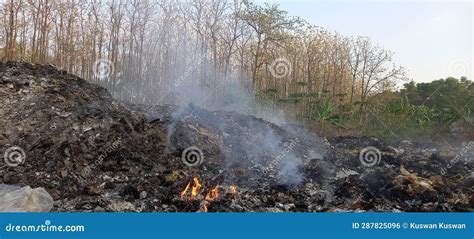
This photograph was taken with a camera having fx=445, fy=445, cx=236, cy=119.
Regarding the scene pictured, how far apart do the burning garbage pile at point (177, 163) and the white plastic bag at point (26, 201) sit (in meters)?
0.40

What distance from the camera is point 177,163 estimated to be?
10.0 metres

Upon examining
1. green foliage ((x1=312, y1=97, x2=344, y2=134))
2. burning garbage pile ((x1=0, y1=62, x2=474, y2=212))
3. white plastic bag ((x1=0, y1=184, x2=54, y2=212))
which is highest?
green foliage ((x1=312, y1=97, x2=344, y2=134))

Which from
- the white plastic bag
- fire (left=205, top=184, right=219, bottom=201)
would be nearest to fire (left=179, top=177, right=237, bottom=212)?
fire (left=205, top=184, right=219, bottom=201)

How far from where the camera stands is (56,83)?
1152cm

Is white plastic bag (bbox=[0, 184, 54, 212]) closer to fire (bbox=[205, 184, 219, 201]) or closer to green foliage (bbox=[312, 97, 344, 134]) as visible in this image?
fire (bbox=[205, 184, 219, 201])

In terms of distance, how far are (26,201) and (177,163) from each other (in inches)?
151

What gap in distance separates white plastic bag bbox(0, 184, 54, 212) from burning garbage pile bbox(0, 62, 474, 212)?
1.32 feet

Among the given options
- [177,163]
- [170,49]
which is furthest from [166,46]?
[177,163]

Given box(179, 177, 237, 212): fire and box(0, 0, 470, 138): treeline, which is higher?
box(0, 0, 470, 138): treeline

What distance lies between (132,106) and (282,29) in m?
11.9

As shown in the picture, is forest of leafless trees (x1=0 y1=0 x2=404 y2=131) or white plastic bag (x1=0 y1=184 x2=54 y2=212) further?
forest of leafless trees (x1=0 y1=0 x2=404 y2=131)

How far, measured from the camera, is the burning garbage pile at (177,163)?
25.5 feet

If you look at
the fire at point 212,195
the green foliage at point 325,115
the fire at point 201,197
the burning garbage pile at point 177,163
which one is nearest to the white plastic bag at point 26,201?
the burning garbage pile at point 177,163

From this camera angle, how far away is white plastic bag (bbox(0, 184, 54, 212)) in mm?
6523
